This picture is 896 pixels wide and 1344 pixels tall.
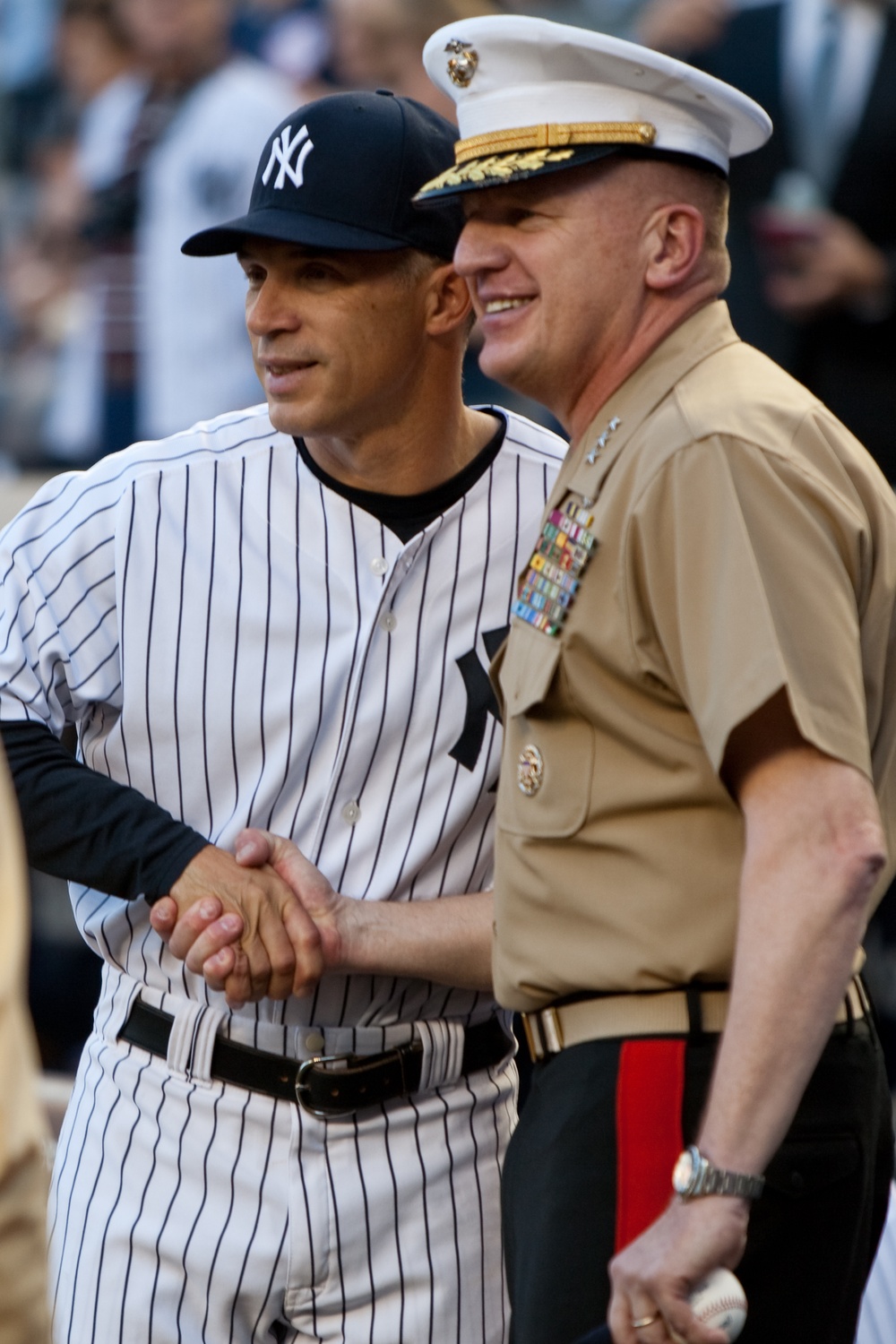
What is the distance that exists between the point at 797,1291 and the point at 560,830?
0.52m

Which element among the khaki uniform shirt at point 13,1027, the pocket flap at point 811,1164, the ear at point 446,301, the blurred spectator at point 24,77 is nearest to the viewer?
the khaki uniform shirt at point 13,1027

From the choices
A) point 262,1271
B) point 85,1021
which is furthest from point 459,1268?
point 85,1021

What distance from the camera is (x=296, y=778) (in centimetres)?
229

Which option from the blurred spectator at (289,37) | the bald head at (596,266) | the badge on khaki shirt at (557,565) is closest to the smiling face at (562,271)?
the bald head at (596,266)

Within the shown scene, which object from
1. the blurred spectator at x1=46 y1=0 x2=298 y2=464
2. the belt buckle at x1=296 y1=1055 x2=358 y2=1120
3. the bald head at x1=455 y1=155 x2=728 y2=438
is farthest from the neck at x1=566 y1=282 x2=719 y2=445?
the blurred spectator at x1=46 y1=0 x2=298 y2=464

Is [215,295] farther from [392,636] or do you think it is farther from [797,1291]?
[797,1291]

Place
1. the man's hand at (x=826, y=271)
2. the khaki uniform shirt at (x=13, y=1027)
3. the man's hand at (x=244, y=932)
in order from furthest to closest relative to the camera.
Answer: the man's hand at (x=826, y=271) < the man's hand at (x=244, y=932) < the khaki uniform shirt at (x=13, y=1027)

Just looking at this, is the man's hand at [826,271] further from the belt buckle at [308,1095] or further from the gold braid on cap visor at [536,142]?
the belt buckle at [308,1095]

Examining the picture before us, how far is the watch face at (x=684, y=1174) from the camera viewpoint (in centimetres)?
162

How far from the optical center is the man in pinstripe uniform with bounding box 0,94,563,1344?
2227 mm

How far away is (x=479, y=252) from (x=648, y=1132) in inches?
37.6

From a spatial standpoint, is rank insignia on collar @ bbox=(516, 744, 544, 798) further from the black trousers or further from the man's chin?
the man's chin

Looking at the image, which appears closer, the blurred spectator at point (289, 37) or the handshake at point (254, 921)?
the handshake at point (254, 921)

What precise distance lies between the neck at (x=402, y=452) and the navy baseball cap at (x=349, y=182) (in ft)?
0.70
